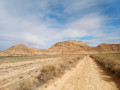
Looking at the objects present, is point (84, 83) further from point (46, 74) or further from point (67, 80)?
point (46, 74)

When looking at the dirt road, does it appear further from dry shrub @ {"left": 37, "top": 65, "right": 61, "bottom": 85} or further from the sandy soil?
the sandy soil

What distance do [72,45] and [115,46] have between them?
57.5 metres

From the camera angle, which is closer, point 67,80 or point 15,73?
point 67,80

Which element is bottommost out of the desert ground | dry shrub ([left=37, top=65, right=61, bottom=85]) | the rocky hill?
the desert ground

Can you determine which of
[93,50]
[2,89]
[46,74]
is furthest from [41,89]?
[93,50]

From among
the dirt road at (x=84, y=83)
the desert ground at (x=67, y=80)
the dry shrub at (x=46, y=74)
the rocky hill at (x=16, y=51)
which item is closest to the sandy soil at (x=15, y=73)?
the desert ground at (x=67, y=80)


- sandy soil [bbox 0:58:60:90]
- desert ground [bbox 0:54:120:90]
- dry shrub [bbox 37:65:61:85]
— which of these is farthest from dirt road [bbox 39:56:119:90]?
sandy soil [bbox 0:58:60:90]

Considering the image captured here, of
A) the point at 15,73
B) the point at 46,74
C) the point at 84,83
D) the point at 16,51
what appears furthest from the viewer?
the point at 16,51

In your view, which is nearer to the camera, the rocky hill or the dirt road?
the dirt road

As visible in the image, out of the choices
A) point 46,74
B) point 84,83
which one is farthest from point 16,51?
point 84,83

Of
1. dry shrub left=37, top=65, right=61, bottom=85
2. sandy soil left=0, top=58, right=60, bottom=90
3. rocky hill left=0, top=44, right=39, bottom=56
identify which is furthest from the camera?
rocky hill left=0, top=44, right=39, bottom=56

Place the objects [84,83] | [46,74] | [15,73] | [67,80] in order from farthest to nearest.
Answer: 1. [15,73]
2. [46,74]
3. [67,80]
4. [84,83]

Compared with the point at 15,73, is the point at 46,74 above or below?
above

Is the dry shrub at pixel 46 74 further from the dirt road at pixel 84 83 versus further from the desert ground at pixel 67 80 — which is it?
the dirt road at pixel 84 83
